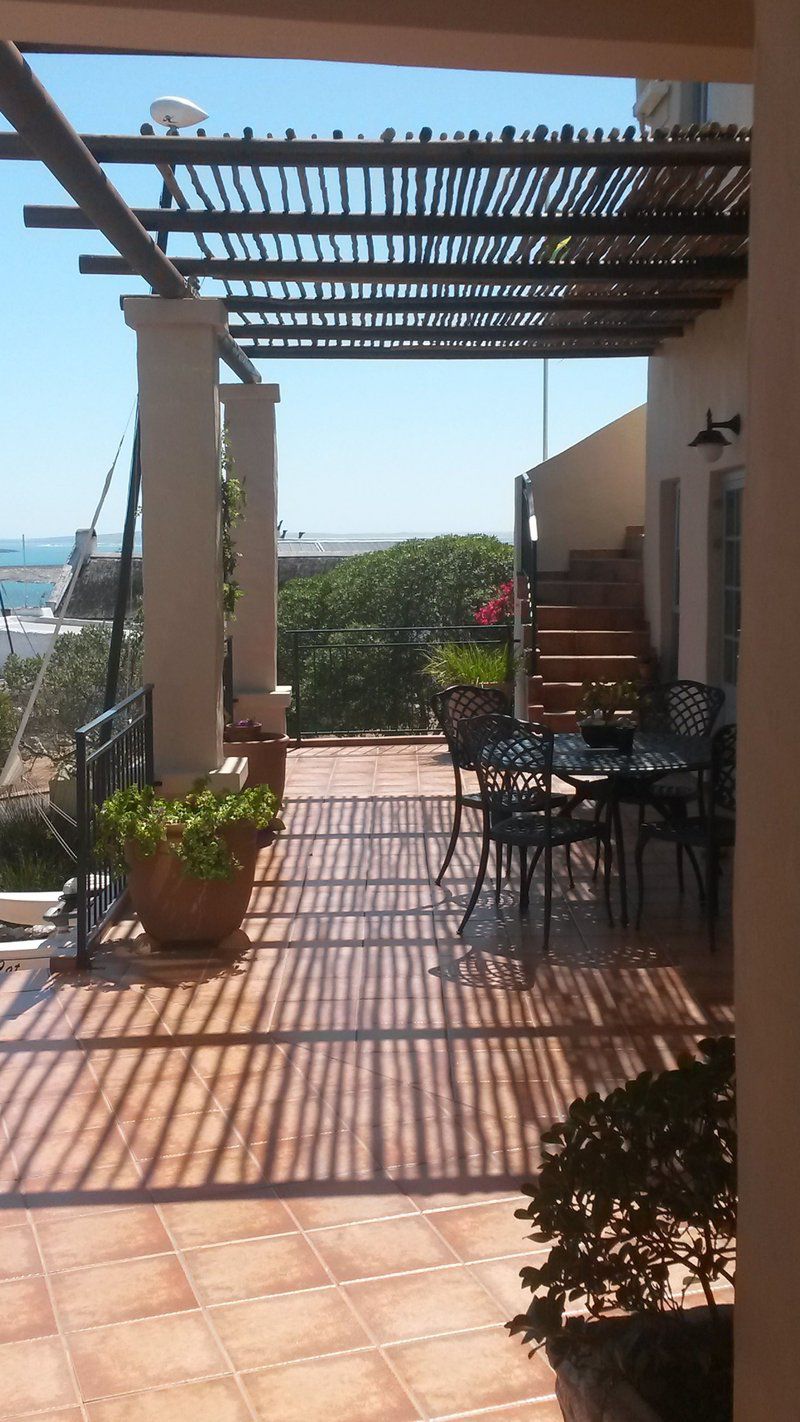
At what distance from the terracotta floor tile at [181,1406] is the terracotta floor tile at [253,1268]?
0.30 m

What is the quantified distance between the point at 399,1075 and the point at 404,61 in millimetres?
2717

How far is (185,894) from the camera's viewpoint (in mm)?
5184

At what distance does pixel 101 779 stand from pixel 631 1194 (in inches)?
152

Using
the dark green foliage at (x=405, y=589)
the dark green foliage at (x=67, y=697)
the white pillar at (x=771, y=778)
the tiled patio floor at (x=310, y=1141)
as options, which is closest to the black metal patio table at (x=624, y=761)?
the tiled patio floor at (x=310, y=1141)

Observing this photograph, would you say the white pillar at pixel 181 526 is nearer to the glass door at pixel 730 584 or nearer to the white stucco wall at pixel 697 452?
the white stucco wall at pixel 697 452

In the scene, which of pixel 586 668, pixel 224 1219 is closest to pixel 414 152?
pixel 224 1219

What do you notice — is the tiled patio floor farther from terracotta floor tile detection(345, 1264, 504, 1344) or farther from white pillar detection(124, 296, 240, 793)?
white pillar detection(124, 296, 240, 793)

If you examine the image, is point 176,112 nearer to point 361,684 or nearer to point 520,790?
point 520,790

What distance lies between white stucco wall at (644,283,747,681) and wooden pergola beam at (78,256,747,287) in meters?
0.92

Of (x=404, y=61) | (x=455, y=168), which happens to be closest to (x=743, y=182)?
(x=455, y=168)

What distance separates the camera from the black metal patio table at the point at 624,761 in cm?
534

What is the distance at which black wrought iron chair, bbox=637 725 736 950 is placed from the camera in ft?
16.8

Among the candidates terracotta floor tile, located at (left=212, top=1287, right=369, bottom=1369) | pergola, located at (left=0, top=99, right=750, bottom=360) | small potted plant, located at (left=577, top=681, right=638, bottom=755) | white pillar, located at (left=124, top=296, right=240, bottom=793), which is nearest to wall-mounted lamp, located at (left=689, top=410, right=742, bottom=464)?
pergola, located at (left=0, top=99, right=750, bottom=360)

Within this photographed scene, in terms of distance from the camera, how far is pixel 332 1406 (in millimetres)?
2426
